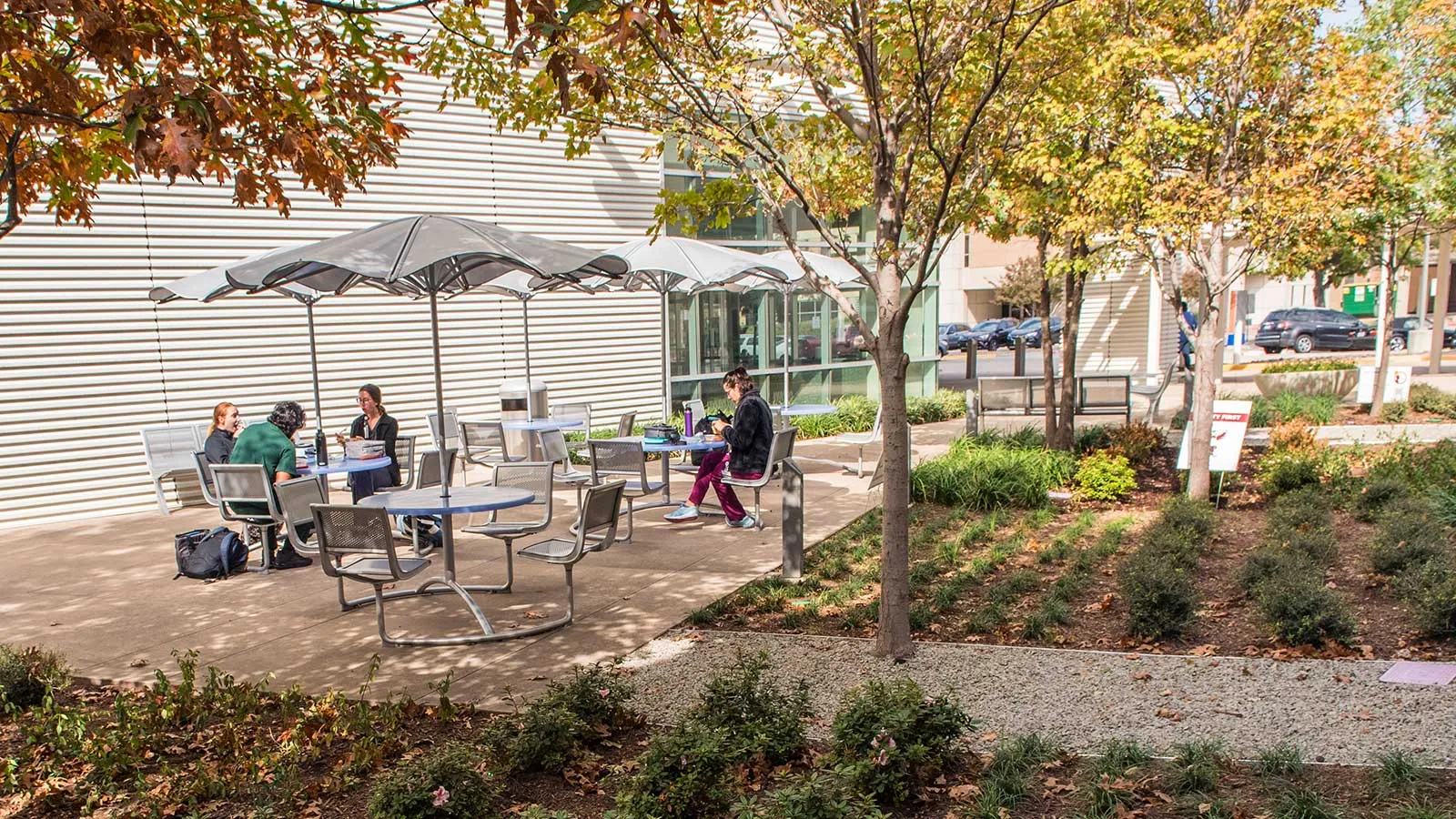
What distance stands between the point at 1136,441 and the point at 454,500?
854cm

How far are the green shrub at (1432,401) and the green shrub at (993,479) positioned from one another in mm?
9179

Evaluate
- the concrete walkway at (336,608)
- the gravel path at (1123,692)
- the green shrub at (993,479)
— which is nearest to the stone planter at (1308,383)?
the green shrub at (993,479)

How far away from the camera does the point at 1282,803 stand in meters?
3.60

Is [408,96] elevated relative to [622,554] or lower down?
elevated

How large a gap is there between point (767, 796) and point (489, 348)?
11.4 m

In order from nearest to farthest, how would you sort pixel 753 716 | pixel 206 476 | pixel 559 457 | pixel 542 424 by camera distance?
pixel 753 716 < pixel 206 476 < pixel 559 457 < pixel 542 424

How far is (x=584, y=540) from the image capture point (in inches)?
263

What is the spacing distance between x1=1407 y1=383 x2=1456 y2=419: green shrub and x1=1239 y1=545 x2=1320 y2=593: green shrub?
11.8 m

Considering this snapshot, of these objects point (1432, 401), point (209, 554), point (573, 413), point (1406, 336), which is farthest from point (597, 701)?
point (1406, 336)

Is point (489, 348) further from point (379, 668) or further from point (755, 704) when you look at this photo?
point (755, 704)

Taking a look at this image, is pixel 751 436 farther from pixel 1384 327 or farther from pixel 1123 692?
pixel 1384 327

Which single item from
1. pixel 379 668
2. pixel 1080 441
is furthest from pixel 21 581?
pixel 1080 441

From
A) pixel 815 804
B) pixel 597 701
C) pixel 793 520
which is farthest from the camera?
pixel 793 520

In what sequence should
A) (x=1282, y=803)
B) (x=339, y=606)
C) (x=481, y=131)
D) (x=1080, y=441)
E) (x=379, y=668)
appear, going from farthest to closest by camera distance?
(x=481, y=131) < (x=1080, y=441) < (x=339, y=606) < (x=379, y=668) < (x=1282, y=803)
